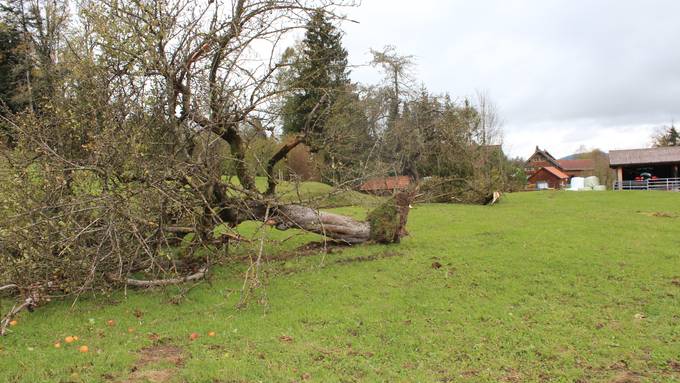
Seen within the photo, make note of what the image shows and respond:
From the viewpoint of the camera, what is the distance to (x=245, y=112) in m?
7.52

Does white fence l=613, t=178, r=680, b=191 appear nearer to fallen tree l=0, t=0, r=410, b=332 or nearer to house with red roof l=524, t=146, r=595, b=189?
house with red roof l=524, t=146, r=595, b=189

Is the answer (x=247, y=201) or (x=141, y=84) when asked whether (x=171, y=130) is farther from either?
(x=247, y=201)

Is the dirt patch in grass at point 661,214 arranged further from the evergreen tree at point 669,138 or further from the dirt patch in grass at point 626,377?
the evergreen tree at point 669,138

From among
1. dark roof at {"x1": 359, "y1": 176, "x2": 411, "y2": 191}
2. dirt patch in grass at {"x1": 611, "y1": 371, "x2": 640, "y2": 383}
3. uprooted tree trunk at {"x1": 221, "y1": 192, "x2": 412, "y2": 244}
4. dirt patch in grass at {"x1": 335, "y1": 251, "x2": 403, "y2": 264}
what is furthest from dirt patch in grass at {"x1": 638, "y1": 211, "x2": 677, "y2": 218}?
dirt patch in grass at {"x1": 611, "y1": 371, "x2": 640, "y2": 383}

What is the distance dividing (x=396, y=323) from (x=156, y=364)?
2760mm

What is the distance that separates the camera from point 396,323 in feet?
18.6

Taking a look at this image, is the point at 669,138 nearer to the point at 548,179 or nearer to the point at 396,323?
the point at 548,179

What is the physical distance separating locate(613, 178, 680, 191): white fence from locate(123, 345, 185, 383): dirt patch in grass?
41723mm

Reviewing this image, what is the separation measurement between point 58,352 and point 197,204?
3.06m

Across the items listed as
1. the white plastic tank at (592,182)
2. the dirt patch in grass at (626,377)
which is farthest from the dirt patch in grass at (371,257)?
the white plastic tank at (592,182)

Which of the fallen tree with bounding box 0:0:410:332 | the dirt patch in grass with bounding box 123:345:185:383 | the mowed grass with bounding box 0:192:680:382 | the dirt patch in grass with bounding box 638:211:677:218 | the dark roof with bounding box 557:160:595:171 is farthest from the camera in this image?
the dark roof with bounding box 557:160:595:171

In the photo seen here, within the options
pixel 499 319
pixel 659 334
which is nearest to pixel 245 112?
pixel 499 319

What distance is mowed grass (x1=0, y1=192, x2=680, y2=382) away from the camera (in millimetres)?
4336

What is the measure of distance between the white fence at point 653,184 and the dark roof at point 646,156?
5.28 ft
